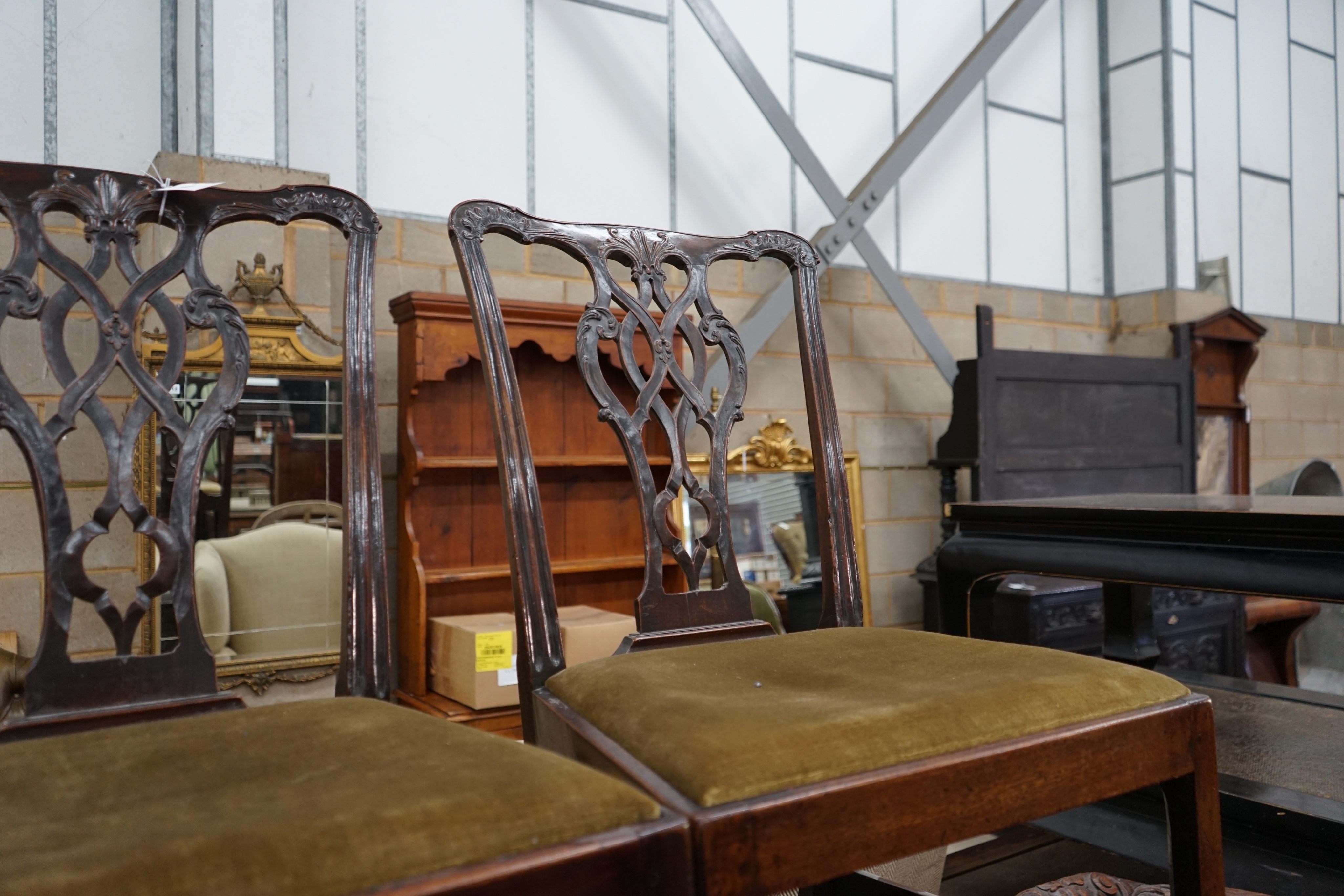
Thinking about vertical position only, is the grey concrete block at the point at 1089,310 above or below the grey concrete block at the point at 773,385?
above

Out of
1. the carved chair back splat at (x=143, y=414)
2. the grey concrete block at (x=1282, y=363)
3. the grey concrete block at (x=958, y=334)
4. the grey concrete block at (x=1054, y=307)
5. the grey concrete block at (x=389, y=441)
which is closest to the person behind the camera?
the carved chair back splat at (x=143, y=414)

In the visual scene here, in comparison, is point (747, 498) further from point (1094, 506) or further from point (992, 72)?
point (992, 72)

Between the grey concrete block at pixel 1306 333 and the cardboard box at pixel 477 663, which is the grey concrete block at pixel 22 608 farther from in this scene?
the grey concrete block at pixel 1306 333

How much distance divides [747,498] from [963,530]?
1463 mm

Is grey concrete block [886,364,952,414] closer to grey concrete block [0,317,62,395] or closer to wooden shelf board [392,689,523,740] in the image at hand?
wooden shelf board [392,689,523,740]

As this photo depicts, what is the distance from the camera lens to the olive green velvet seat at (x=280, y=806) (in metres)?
0.42

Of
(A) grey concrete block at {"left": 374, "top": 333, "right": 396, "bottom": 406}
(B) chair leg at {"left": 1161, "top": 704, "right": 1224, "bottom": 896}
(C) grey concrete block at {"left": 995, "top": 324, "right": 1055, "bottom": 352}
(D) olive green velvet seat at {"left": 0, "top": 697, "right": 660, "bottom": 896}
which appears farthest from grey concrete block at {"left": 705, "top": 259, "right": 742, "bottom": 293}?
(D) olive green velvet seat at {"left": 0, "top": 697, "right": 660, "bottom": 896}

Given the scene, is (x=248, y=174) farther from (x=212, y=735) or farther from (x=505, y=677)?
(x=212, y=735)

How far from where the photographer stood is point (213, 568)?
2088mm

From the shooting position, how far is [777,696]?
69cm

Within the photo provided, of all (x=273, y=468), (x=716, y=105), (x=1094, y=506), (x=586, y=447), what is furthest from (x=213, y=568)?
(x=716, y=105)

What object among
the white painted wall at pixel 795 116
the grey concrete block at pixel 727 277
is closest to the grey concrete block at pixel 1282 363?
the white painted wall at pixel 795 116

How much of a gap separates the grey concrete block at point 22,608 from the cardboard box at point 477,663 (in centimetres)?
86

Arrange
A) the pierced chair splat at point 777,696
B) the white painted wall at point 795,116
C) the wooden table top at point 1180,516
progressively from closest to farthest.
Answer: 1. the pierced chair splat at point 777,696
2. the wooden table top at point 1180,516
3. the white painted wall at point 795,116
